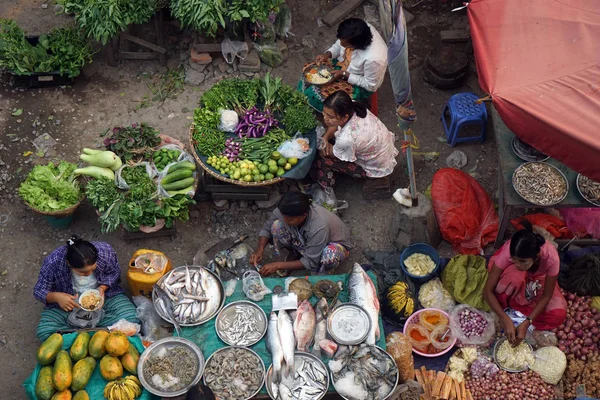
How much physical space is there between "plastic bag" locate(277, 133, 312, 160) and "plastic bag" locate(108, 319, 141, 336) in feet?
6.71

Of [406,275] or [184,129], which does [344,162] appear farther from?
[184,129]

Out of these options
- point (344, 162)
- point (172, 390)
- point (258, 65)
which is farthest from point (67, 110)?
point (172, 390)

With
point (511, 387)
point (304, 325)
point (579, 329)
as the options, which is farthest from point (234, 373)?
point (579, 329)

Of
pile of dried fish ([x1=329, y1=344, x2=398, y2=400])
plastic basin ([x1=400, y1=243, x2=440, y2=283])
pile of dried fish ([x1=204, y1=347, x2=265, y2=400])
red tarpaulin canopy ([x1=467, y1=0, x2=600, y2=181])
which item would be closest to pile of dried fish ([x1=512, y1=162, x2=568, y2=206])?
red tarpaulin canopy ([x1=467, y1=0, x2=600, y2=181])

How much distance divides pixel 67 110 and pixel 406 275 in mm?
3982

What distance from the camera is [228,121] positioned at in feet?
20.6

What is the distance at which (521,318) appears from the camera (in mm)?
5332

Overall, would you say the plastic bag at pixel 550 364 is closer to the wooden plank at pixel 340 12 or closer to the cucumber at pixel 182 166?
the cucumber at pixel 182 166

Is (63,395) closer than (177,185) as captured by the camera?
Yes

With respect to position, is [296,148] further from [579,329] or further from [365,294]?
[579,329]

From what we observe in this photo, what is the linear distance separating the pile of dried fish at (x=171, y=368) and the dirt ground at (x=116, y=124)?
4.19 feet

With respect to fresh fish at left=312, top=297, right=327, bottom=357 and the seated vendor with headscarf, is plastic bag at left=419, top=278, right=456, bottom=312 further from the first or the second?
fresh fish at left=312, top=297, right=327, bottom=357

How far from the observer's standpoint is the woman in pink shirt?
4.91 metres

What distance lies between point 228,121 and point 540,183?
113 inches
